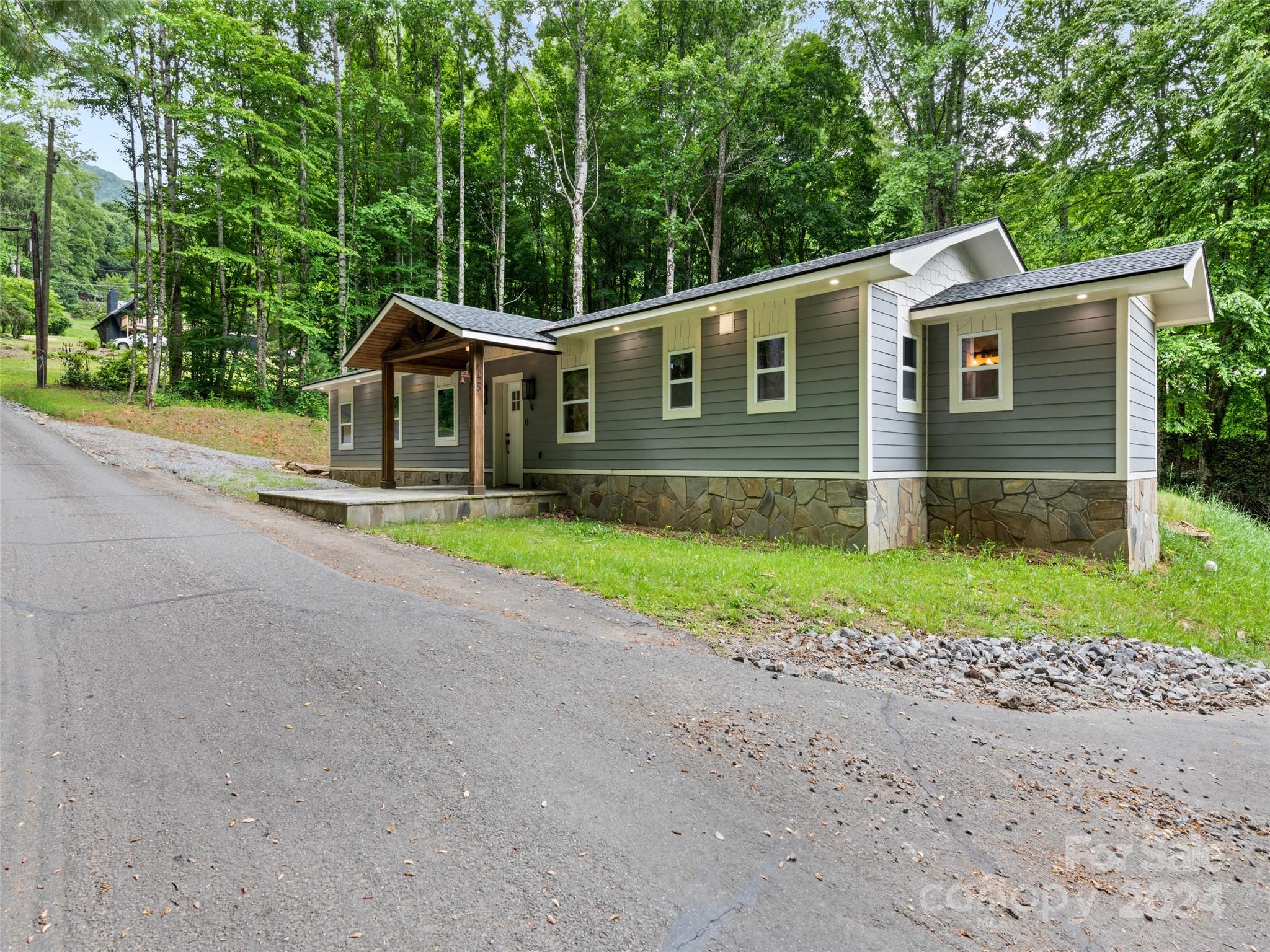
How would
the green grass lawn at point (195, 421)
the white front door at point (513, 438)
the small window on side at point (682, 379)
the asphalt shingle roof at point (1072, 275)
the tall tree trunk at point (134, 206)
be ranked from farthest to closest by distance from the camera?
the tall tree trunk at point (134, 206), the green grass lawn at point (195, 421), the white front door at point (513, 438), the small window on side at point (682, 379), the asphalt shingle roof at point (1072, 275)

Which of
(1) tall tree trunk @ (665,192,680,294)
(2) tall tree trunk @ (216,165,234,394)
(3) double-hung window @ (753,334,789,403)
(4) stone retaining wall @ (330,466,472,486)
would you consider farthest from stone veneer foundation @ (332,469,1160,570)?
(2) tall tree trunk @ (216,165,234,394)

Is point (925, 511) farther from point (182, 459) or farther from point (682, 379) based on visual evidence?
point (182, 459)

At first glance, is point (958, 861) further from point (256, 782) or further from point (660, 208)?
point (660, 208)

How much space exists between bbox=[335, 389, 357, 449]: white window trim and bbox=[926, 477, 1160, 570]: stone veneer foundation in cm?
1380

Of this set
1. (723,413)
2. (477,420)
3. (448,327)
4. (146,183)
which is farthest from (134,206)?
(723,413)

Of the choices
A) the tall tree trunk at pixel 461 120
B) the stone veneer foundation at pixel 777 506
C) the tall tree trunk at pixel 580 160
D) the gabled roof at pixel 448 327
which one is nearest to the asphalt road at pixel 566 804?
the stone veneer foundation at pixel 777 506

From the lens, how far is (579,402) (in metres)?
11.4

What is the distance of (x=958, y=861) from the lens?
85.7 inches

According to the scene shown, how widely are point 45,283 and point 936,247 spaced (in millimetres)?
28861

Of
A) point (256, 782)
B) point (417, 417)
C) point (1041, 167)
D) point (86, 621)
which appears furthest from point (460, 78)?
point (256, 782)

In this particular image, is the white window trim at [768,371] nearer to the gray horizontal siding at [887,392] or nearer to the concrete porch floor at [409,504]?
Result: the gray horizontal siding at [887,392]

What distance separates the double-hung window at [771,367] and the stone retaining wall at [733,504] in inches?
47.8

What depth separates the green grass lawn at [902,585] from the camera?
5.04 m

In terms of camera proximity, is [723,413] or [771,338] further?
[723,413]
